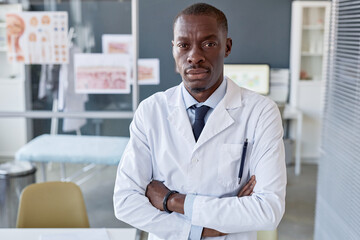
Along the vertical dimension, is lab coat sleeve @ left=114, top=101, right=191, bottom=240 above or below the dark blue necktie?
below

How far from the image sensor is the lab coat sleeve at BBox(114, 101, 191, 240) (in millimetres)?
1556

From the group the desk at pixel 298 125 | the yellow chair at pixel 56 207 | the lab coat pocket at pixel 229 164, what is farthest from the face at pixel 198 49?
the desk at pixel 298 125

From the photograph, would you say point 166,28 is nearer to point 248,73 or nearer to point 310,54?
point 248,73

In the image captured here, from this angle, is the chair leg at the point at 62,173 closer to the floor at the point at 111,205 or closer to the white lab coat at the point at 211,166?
the floor at the point at 111,205

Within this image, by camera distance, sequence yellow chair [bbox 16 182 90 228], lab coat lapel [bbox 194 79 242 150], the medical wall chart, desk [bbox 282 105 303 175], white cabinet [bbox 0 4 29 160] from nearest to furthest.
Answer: lab coat lapel [bbox 194 79 242 150], yellow chair [bbox 16 182 90 228], the medical wall chart, white cabinet [bbox 0 4 29 160], desk [bbox 282 105 303 175]

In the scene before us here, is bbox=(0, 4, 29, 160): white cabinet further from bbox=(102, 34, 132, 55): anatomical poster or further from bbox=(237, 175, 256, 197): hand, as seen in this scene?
bbox=(237, 175, 256, 197): hand

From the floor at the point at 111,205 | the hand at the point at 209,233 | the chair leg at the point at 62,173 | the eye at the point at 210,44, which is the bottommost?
the floor at the point at 111,205

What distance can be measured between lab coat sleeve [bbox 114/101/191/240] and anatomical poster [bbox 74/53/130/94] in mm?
1768

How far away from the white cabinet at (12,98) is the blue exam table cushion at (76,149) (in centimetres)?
14

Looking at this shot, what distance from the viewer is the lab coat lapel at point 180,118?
1596 mm

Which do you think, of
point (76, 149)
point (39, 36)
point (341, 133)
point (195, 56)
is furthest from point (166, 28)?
point (195, 56)

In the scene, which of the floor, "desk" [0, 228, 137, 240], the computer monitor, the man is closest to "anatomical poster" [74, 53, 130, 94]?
the floor

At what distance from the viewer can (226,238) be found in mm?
1565

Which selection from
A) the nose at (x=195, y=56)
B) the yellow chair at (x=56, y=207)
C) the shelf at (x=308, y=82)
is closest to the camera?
the nose at (x=195, y=56)
